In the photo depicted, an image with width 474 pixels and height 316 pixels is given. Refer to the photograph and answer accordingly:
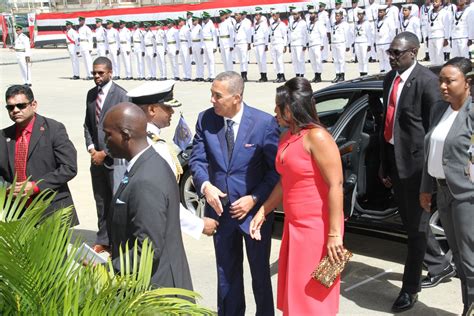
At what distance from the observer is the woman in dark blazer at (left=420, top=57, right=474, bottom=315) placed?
14.2 ft

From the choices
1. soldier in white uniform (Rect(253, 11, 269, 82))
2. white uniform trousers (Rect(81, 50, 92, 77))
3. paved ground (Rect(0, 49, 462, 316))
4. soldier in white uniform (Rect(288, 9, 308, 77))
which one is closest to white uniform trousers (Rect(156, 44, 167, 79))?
white uniform trousers (Rect(81, 50, 92, 77))

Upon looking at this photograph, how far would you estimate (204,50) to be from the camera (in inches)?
950

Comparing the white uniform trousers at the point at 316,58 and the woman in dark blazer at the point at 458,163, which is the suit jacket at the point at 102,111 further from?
the white uniform trousers at the point at 316,58

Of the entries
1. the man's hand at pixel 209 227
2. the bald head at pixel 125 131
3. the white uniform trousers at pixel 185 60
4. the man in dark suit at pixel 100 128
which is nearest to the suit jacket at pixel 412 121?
the man's hand at pixel 209 227

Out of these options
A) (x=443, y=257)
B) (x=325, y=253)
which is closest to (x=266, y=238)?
(x=325, y=253)

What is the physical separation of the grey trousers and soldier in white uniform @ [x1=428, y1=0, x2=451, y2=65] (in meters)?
16.3

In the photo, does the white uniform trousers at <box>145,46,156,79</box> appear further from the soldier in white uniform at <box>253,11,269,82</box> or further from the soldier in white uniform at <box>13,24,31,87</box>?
the soldier in white uniform at <box>253,11,269,82</box>

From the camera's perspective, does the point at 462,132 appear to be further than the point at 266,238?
No

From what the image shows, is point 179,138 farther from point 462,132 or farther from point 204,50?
point 204,50

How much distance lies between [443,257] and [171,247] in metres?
3.02

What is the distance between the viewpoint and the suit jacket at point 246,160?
464cm

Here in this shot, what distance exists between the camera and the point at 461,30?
19219 millimetres

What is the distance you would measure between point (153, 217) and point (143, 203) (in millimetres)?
79

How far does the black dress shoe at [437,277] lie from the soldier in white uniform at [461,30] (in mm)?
14583
